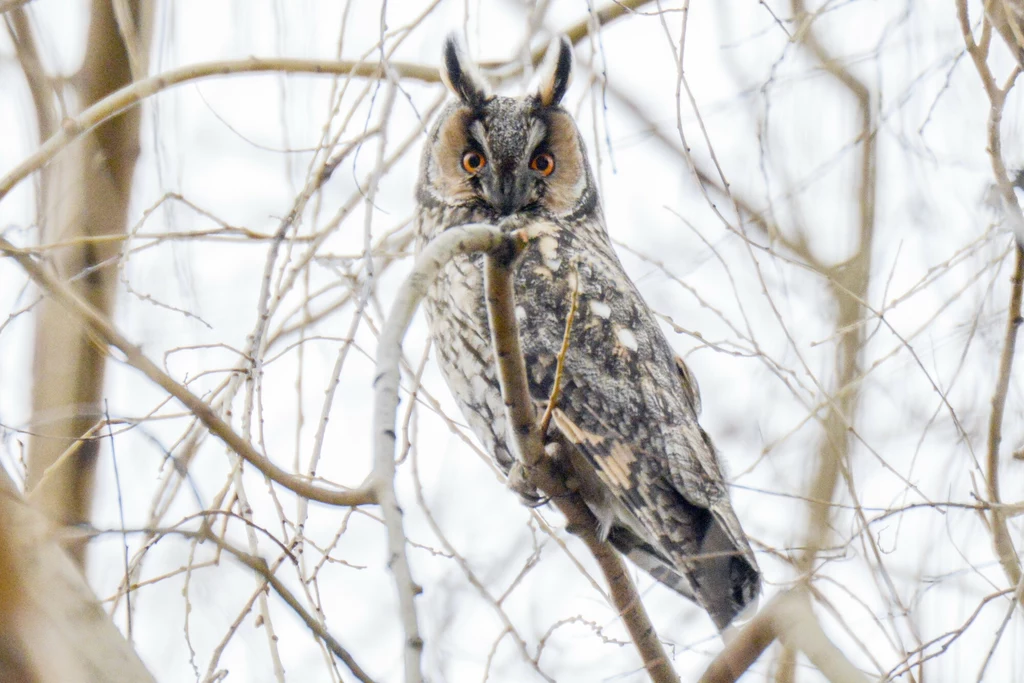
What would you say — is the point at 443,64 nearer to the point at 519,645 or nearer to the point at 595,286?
the point at 595,286

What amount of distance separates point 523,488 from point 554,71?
4.72 feet

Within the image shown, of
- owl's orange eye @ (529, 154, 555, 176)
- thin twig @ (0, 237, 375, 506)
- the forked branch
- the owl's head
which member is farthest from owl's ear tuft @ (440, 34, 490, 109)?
the forked branch

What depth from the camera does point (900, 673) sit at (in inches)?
86.9

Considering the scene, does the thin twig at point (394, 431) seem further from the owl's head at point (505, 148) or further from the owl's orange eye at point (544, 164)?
the owl's orange eye at point (544, 164)

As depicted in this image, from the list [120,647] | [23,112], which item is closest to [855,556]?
[120,647]

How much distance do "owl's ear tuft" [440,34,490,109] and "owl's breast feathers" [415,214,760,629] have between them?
1.59 feet

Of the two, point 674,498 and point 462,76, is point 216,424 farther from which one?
point 462,76

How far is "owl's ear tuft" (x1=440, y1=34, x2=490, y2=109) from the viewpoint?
338cm

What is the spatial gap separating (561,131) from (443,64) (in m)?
0.46

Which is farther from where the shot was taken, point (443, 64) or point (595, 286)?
point (443, 64)

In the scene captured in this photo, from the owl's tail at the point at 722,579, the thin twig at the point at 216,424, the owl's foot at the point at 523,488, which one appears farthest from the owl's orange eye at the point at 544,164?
the thin twig at the point at 216,424

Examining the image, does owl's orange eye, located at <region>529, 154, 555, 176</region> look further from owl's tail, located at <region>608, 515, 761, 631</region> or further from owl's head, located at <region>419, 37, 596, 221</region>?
owl's tail, located at <region>608, 515, 761, 631</region>

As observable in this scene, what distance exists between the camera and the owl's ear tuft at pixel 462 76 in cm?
338

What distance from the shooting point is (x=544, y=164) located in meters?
3.43
